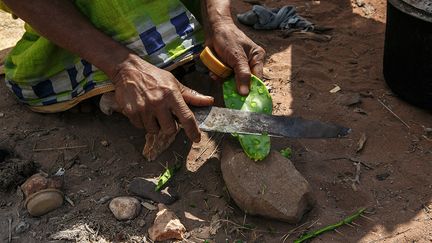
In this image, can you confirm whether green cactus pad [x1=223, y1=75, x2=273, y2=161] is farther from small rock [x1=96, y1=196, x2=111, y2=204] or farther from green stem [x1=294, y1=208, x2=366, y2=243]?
small rock [x1=96, y1=196, x2=111, y2=204]

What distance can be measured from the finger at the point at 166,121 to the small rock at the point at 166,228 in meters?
0.35

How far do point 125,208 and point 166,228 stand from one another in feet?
0.71

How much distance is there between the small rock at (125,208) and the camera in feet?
7.41

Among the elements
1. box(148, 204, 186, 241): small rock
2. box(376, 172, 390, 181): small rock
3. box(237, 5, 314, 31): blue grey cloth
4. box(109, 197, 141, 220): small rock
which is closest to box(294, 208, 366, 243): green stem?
box(376, 172, 390, 181): small rock

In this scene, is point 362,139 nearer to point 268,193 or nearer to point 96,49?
point 268,193

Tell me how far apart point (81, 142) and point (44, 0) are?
0.70 m

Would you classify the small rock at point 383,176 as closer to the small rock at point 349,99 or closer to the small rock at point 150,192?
the small rock at point 349,99

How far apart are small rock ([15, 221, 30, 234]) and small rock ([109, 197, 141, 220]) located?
344mm

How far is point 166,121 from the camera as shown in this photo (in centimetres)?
212

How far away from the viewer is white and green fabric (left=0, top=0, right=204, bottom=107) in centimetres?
250

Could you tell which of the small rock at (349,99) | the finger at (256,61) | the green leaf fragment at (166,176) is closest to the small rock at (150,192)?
the green leaf fragment at (166,176)

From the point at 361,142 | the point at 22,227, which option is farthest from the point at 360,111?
the point at 22,227

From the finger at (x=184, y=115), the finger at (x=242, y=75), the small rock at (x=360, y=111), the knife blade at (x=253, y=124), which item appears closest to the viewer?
the finger at (x=184, y=115)

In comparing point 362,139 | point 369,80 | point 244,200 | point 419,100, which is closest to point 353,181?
point 362,139
